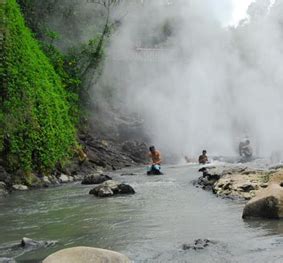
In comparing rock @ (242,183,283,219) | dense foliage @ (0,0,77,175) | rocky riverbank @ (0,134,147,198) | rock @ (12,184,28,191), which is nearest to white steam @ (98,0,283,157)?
rocky riverbank @ (0,134,147,198)

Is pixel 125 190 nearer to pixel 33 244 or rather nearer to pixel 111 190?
pixel 111 190

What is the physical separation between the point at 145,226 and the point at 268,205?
192 cm

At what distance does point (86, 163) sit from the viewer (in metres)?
18.9

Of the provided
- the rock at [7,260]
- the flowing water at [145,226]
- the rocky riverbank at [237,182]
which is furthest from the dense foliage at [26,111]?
the rock at [7,260]

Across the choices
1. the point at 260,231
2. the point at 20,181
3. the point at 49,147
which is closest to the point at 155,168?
the point at 49,147

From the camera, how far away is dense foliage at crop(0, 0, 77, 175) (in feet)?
46.8

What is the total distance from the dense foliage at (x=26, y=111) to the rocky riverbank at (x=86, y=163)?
14.5 inches

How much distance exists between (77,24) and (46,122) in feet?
41.3

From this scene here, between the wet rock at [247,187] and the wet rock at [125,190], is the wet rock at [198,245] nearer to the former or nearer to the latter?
the wet rock at [247,187]

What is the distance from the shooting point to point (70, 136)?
18062 millimetres

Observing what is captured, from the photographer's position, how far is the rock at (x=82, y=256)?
4.74 meters

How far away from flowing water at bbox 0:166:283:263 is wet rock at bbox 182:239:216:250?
87 millimetres

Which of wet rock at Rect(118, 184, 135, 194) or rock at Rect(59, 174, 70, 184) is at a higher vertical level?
wet rock at Rect(118, 184, 135, 194)

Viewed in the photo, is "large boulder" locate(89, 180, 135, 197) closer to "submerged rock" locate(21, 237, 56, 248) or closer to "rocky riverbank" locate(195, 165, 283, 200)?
→ "rocky riverbank" locate(195, 165, 283, 200)
